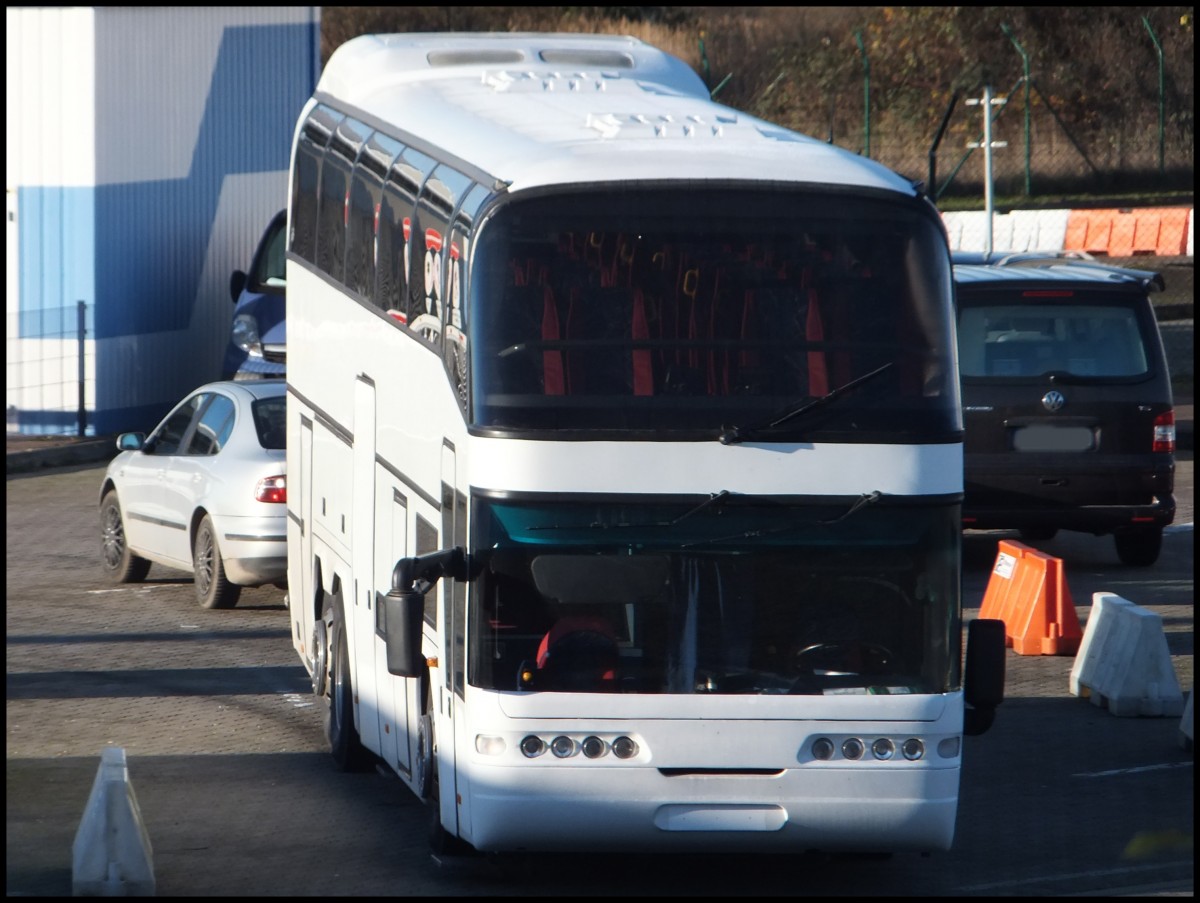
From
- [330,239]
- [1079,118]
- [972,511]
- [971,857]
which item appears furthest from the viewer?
[1079,118]

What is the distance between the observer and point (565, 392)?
24.8 feet

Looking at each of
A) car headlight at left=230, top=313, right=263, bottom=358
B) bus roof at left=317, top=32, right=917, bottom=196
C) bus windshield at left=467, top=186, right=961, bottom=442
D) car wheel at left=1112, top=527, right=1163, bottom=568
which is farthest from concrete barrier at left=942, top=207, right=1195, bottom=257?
bus windshield at left=467, top=186, right=961, bottom=442

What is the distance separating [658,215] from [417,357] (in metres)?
1.54

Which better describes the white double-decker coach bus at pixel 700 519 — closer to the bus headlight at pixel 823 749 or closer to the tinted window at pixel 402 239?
the bus headlight at pixel 823 749

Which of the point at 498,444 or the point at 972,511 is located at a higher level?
the point at 498,444

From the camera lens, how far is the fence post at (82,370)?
73.3 ft

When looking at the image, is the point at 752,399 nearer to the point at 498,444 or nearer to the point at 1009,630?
the point at 498,444

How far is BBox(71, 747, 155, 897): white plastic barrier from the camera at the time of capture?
7.72 m

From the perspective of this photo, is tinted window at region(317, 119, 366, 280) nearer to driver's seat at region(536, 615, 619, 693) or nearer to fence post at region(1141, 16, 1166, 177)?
driver's seat at region(536, 615, 619, 693)

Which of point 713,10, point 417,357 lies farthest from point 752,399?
point 713,10

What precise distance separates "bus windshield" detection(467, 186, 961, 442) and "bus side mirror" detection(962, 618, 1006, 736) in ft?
2.57

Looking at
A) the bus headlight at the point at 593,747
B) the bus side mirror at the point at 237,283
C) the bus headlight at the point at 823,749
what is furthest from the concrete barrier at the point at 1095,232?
the bus headlight at the point at 593,747

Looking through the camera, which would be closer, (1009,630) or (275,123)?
(1009,630)

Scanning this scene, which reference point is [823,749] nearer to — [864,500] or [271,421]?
[864,500]
